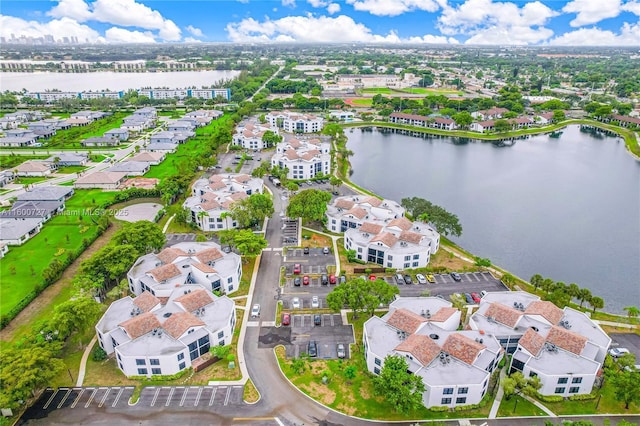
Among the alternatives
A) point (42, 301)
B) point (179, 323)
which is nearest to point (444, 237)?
point (179, 323)

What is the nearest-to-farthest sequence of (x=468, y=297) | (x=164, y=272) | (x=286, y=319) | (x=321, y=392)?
1. (x=321, y=392)
2. (x=286, y=319)
3. (x=164, y=272)
4. (x=468, y=297)

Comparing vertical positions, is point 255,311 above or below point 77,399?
above

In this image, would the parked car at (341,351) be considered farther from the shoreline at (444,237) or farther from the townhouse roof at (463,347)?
the shoreline at (444,237)

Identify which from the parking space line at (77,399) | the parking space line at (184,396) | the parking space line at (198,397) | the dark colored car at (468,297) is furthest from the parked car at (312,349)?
the parking space line at (77,399)

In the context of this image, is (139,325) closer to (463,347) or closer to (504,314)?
(463,347)

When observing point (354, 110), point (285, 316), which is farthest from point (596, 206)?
point (354, 110)

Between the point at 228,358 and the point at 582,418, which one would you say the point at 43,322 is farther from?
the point at 582,418
